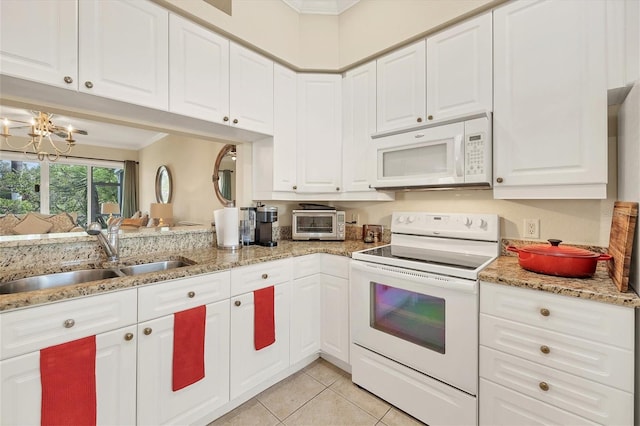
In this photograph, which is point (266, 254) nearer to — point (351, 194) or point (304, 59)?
point (351, 194)

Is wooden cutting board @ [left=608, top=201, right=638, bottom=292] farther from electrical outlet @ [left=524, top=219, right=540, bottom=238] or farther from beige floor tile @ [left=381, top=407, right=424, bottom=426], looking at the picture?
beige floor tile @ [left=381, top=407, right=424, bottom=426]

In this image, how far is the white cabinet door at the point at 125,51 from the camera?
1392 mm

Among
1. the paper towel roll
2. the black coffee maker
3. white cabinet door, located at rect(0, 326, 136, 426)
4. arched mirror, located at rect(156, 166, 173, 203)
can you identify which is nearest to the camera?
white cabinet door, located at rect(0, 326, 136, 426)

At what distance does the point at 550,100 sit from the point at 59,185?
7815 millimetres

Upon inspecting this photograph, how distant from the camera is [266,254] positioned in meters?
1.88

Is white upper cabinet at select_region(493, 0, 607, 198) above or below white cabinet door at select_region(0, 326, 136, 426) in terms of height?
above

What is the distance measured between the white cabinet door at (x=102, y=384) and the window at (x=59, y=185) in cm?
615

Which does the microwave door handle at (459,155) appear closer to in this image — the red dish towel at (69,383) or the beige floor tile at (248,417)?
the beige floor tile at (248,417)

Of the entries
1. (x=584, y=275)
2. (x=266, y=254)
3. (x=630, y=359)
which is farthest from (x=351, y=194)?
(x=630, y=359)

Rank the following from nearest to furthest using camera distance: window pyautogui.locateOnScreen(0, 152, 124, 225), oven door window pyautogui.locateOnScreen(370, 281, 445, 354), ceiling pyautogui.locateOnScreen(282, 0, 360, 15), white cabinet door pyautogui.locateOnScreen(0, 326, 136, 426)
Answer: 1. white cabinet door pyautogui.locateOnScreen(0, 326, 136, 426)
2. oven door window pyautogui.locateOnScreen(370, 281, 445, 354)
3. ceiling pyautogui.locateOnScreen(282, 0, 360, 15)
4. window pyautogui.locateOnScreen(0, 152, 124, 225)

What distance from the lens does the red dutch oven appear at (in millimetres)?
1287

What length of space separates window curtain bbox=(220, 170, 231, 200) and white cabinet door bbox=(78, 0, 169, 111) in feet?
6.98

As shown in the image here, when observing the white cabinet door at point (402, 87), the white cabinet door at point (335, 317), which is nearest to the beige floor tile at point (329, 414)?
the white cabinet door at point (335, 317)

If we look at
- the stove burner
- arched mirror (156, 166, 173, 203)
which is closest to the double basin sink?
the stove burner
